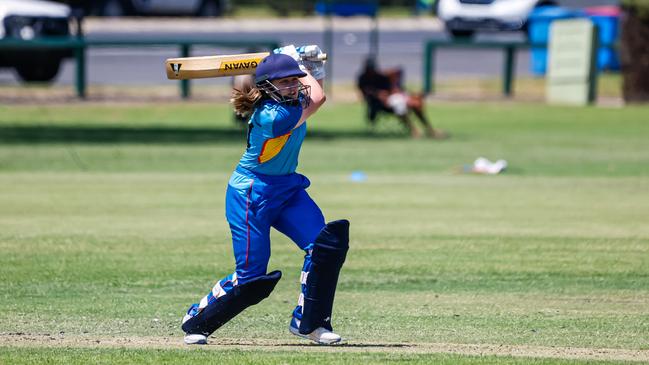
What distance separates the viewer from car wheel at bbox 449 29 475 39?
121ft

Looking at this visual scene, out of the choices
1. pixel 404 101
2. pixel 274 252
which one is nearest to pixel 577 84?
pixel 404 101

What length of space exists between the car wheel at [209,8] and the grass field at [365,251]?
20.9 m

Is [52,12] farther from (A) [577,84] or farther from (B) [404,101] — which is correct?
(A) [577,84]

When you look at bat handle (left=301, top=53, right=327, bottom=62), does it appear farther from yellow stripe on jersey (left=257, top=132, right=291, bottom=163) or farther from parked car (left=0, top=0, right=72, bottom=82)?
parked car (left=0, top=0, right=72, bottom=82)

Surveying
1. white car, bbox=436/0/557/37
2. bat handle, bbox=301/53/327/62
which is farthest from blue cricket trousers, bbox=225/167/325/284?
white car, bbox=436/0/557/37

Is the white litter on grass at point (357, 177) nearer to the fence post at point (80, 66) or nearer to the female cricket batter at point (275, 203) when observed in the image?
the female cricket batter at point (275, 203)

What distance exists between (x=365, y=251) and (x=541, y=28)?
24.2 metres

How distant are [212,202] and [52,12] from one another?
53.6ft

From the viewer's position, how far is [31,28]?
2881cm

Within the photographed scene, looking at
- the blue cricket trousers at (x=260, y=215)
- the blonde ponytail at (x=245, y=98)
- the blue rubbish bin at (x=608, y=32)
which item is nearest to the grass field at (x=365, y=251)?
the blue cricket trousers at (x=260, y=215)

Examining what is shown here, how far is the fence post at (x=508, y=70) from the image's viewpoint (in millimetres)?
29125

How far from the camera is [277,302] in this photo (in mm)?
8977

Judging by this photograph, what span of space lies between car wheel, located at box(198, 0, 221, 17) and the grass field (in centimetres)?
2092

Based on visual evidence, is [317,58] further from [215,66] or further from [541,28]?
[541,28]
